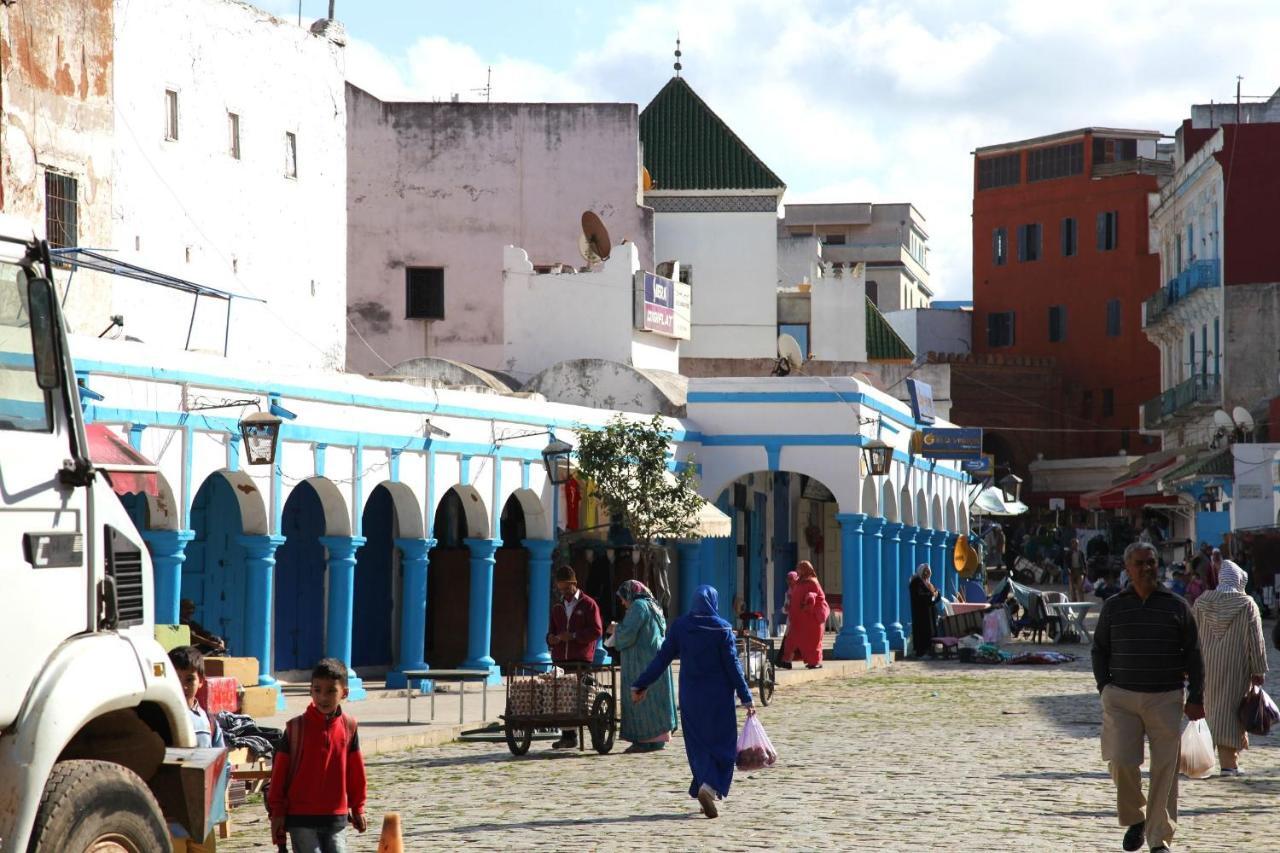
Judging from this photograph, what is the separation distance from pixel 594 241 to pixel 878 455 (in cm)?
783

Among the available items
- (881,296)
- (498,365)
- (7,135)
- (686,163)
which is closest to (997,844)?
(7,135)

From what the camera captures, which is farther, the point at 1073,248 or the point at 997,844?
the point at 1073,248

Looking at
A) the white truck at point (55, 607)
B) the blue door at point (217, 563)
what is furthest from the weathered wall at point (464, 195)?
the white truck at point (55, 607)

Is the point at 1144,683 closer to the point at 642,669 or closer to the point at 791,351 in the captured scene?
the point at 642,669

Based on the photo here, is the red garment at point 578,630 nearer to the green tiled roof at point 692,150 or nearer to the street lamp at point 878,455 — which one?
the street lamp at point 878,455

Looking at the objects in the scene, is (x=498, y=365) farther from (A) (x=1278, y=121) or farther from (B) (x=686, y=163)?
(A) (x=1278, y=121)

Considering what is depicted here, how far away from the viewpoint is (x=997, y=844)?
10.8 m

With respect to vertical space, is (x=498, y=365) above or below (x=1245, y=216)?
below

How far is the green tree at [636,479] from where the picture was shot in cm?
2416

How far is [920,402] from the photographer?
34.8 metres

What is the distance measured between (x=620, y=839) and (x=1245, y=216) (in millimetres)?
39087

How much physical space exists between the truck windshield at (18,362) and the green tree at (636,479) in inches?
701

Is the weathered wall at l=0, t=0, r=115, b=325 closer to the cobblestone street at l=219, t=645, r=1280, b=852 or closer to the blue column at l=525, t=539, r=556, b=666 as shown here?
the blue column at l=525, t=539, r=556, b=666

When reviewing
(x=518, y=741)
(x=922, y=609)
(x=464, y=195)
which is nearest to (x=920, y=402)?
(x=922, y=609)
